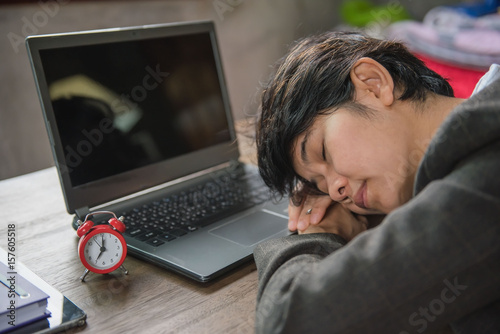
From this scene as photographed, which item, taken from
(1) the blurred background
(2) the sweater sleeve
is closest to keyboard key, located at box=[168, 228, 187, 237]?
(2) the sweater sleeve

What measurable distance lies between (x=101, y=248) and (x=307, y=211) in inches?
13.1

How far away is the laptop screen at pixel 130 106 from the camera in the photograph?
3.29 feet

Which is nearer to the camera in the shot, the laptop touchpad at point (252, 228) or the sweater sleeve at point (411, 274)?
the sweater sleeve at point (411, 274)

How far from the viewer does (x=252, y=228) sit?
92cm

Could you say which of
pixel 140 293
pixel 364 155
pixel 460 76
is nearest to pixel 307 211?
pixel 364 155

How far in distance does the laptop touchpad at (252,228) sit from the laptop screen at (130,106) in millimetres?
258

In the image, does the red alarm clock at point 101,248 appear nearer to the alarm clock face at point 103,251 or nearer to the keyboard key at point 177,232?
the alarm clock face at point 103,251

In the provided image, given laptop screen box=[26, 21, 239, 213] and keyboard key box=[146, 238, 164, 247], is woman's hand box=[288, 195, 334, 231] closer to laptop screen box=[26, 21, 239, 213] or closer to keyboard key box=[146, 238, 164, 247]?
keyboard key box=[146, 238, 164, 247]

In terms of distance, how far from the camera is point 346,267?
23.2 inches

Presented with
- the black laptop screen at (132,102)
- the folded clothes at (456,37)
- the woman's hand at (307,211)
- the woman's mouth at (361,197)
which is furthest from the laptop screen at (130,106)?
the folded clothes at (456,37)

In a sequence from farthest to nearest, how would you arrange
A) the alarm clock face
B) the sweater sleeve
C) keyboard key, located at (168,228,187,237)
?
1. keyboard key, located at (168,228,187,237)
2. the alarm clock face
3. the sweater sleeve

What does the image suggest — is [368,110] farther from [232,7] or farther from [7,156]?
[232,7]

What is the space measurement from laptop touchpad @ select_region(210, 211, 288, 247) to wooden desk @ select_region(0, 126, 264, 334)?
0.07 metres

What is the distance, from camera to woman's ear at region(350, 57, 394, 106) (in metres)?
0.83
